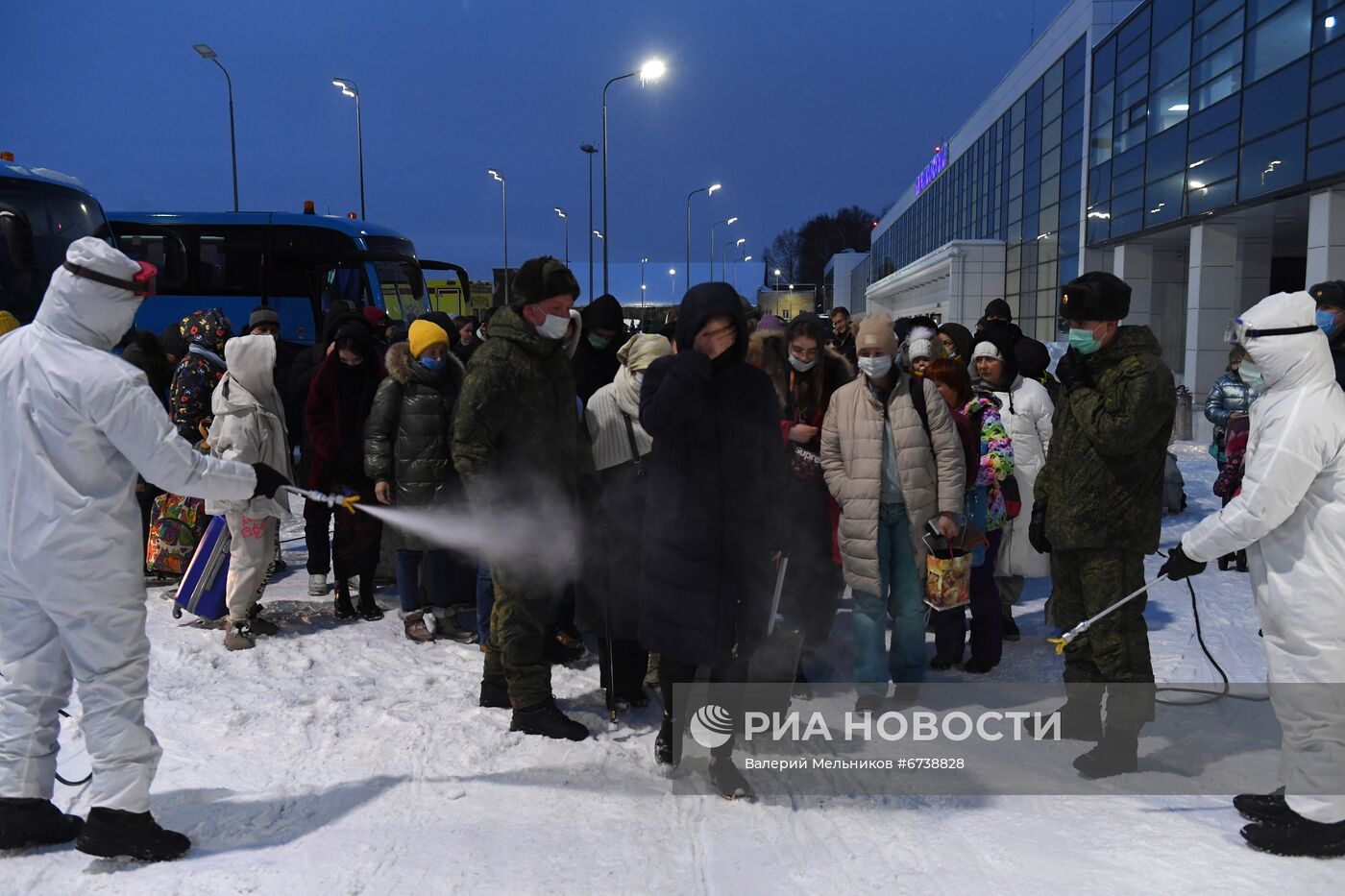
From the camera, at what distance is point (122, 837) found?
338 centimetres

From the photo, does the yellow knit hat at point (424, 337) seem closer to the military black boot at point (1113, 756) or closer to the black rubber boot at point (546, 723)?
the black rubber boot at point (546, 723)

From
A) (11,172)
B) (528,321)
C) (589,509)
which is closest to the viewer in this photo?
(528,321)

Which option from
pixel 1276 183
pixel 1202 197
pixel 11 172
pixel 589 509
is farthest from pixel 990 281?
pixel 589 509

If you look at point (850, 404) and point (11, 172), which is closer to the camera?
point (850, 404)

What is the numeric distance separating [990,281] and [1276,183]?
794 inches

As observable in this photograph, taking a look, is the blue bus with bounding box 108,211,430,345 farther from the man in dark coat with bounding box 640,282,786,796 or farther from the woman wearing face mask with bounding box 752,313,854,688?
the man in dark coat with bounding box 640,282,786,796

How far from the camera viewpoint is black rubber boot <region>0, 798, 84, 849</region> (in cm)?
343

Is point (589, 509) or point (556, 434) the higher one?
point (556, 434)

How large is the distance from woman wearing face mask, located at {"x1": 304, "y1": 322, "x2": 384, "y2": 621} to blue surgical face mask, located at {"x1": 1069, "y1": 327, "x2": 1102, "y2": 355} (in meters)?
4.51

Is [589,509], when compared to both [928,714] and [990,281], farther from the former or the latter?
[990,281]

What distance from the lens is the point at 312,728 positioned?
477cm

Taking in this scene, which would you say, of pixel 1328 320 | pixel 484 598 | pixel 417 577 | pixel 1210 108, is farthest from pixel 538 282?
pixel 1210 108

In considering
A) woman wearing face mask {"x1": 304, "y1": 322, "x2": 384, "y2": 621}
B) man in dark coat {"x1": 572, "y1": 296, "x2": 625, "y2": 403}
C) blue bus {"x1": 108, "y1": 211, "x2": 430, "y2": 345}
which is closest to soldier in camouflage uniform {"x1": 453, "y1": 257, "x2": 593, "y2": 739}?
man in dark coat {"x1": 572, "y1": 296, "x2": 625, "y2": 403}

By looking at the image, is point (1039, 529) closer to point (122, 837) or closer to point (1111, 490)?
point (1111, 490)
